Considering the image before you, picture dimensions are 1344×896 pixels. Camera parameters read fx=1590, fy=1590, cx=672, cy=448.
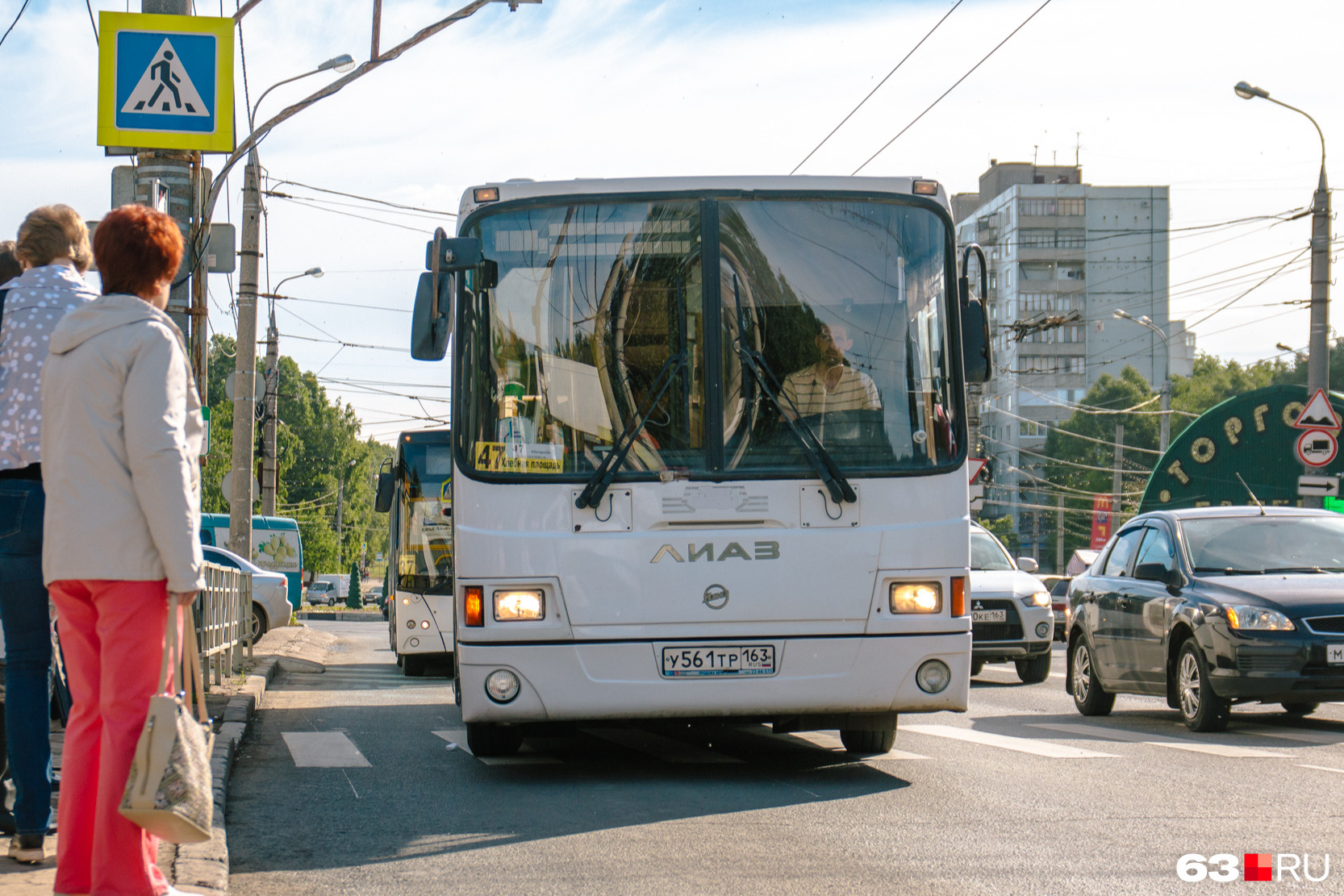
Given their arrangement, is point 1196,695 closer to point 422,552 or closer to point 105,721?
point 105,721

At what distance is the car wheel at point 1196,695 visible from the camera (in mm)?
10547

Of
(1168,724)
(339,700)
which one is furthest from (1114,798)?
(339,700)

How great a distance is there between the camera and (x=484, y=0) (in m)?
13.2

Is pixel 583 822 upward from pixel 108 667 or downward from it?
downward

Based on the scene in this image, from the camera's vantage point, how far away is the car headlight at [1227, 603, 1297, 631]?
33.6 ft

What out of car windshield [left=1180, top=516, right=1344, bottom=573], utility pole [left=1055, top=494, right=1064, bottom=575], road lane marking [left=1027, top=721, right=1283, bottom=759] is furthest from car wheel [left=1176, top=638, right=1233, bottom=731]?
utility pole [left=1055, top=494, right=1064, bottom=575]

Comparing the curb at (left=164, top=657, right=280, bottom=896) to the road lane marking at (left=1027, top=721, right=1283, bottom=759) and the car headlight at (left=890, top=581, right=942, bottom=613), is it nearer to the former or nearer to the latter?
the car headlight at (left=890, top=581, right=942, bottom=613)

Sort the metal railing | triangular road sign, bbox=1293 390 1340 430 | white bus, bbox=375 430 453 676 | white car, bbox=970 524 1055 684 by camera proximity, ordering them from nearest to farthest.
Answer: the metal railing < white car, bbox=970 524 1055 684 < white bus, bbox=375 430 453 676 < triangular road sign, bbox=1293 390 1340 430

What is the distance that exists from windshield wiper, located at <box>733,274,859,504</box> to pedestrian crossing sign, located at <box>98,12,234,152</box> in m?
4.42

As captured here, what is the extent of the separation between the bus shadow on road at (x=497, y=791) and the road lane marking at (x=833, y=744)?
77 mm

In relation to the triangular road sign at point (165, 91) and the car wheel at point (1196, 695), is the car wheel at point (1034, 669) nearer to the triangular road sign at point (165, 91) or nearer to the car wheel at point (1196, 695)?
the car wheel at point (1196, 695)

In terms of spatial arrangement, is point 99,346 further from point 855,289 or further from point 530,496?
point 855,289

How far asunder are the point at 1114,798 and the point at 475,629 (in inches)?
120

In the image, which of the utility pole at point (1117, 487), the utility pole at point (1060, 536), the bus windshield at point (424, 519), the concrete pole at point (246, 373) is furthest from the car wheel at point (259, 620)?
the utility pole at point (1060, 536)
